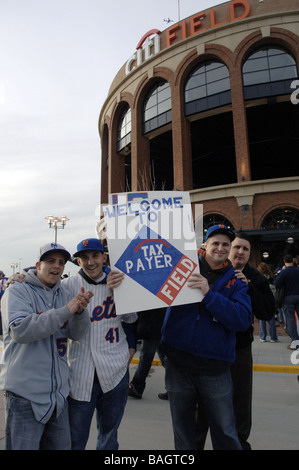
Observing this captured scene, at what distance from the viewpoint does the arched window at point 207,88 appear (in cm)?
1742

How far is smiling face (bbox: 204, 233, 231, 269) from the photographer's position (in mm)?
2504

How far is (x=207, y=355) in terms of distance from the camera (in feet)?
7.48

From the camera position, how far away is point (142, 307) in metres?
2.35

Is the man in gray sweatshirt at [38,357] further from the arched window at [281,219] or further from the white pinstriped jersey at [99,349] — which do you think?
the arched window at [281,219]

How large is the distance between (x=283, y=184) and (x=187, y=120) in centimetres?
761

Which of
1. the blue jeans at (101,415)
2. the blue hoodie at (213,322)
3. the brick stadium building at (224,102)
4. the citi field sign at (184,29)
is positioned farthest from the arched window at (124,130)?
the blue jeans at (101,415)

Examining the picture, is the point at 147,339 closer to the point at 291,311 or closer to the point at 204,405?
the point at 204,405

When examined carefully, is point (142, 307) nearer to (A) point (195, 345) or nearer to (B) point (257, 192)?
(A) point (195, 345)

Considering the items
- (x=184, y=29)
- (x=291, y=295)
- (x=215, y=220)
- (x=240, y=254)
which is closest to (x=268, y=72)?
(x=184, y=29)

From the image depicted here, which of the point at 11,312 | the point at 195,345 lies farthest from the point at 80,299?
the point at 195,345

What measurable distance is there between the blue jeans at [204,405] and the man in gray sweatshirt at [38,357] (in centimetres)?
89

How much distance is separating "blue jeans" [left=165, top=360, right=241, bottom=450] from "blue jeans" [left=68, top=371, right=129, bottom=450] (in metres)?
0.47

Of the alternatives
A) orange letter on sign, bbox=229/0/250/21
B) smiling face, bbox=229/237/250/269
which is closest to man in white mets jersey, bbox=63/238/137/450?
smiling face, bbox=229/237/250/269

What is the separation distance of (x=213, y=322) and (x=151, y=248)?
0.83m
